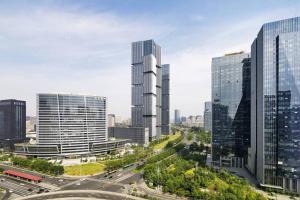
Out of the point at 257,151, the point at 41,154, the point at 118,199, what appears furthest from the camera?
the point at 41,154

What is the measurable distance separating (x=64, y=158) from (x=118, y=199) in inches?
2947

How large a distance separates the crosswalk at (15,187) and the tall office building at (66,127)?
4324cm

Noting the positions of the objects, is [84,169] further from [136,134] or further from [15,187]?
[136,134]

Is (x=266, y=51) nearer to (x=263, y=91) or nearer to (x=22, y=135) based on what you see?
(x=263, y=91)

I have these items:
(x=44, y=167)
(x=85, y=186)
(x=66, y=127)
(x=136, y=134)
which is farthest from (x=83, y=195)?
(x=136, y=134)

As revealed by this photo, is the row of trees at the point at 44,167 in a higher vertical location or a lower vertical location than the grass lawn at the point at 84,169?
higher

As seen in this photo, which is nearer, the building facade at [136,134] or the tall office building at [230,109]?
the tall office building at [230,109]

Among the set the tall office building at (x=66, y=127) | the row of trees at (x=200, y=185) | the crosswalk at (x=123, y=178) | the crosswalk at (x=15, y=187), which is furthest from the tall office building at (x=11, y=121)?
the row of trees at (x=200, y=185)

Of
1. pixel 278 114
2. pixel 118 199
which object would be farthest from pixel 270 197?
pixel 118 199

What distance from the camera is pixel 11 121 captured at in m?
172

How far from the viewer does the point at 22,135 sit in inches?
7052

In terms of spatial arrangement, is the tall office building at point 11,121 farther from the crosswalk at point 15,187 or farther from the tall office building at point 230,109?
the tall office building at point 230,109

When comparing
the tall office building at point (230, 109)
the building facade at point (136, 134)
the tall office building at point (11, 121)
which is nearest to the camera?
the tall office building at point (230, 109)

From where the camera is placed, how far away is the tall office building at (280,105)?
7519cm
